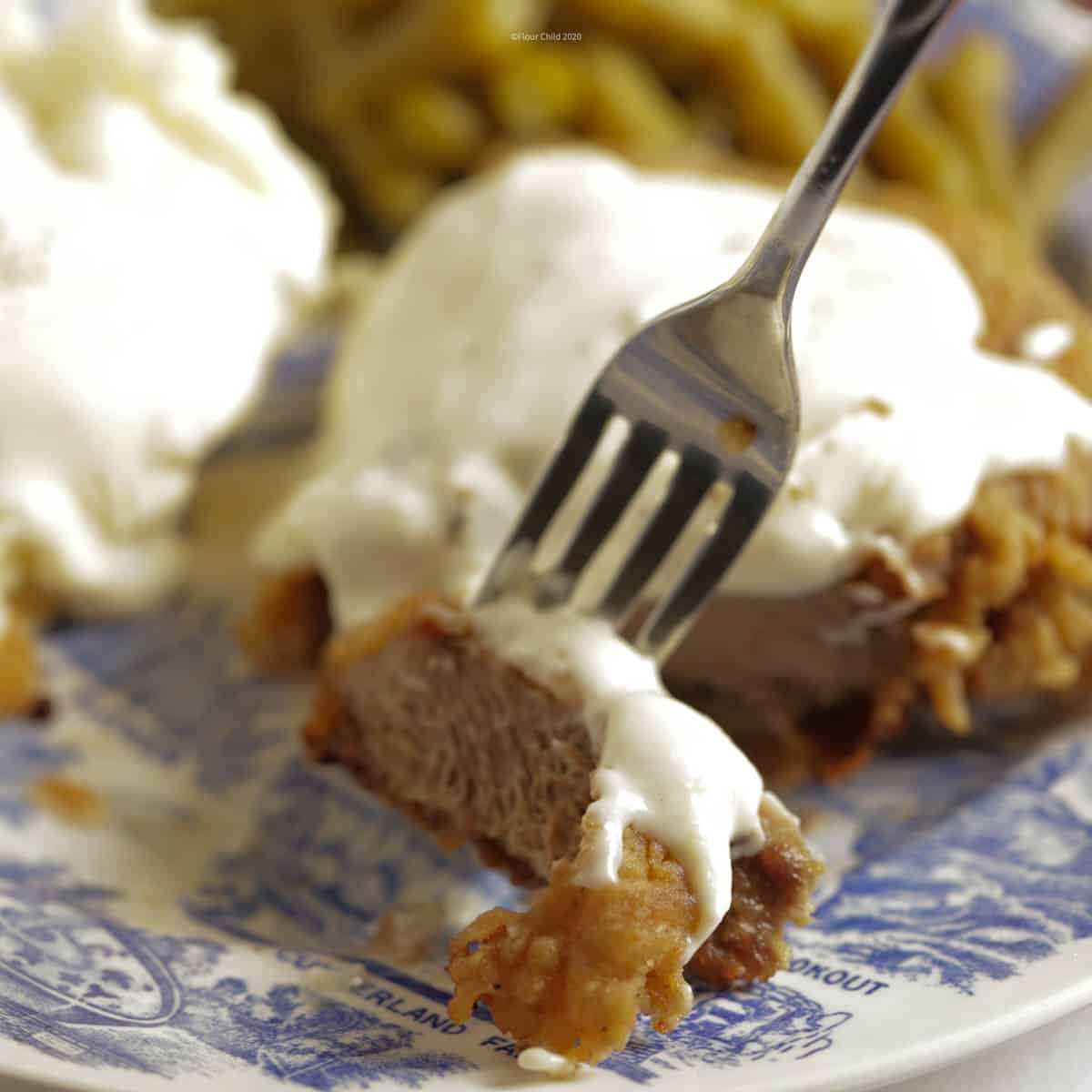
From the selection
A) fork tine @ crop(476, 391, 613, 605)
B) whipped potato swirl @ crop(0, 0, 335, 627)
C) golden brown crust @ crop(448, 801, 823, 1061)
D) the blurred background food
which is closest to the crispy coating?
golden brown crust @ crop(448, 801, 823, 1061)

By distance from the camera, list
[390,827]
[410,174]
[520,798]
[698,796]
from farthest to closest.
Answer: [410,174], [390,827], [520,798], [698,796]

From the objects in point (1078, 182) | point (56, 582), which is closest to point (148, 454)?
point (56, 582)

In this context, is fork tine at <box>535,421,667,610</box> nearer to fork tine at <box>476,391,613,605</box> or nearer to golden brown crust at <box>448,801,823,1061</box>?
fork tine at <box>476,391,613,605</box>

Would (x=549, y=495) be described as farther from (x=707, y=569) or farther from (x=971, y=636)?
(x=971, y=636)

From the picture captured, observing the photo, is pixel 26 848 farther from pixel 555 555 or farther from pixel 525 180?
pixel 525 180

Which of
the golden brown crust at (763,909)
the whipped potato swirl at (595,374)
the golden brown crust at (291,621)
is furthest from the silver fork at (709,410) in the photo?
the golden brown crust at (291,621)

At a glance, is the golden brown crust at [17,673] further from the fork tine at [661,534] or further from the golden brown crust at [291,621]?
the fork tine at [661,534]
